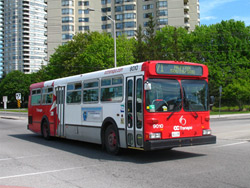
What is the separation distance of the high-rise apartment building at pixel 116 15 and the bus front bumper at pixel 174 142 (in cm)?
7575

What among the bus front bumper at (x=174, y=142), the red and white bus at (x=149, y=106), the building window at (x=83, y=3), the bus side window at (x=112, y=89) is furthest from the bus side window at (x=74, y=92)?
the building window at (x=83, y=3)

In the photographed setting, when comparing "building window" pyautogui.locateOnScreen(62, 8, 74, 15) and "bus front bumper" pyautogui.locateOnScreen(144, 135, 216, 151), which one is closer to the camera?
"bus front bumper" pyautogui.locateOnScreen(144, 135, 216, 151)

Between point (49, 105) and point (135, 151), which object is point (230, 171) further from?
point (49, 105)

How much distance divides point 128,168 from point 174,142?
1.61 m

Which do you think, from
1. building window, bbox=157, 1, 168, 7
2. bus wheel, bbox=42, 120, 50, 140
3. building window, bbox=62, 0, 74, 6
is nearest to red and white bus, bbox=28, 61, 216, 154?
bus wheel, bbox=42, 120, 50, 140

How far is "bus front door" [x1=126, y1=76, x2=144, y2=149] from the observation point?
Result: 928cm

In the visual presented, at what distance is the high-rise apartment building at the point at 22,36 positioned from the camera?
6058 inches

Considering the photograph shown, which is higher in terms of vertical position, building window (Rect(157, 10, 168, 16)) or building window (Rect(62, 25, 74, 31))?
building window (Rect(157, 10, 168, 16))

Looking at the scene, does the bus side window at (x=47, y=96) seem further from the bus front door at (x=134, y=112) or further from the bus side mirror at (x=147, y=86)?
the bus side mirror at (x=147, y=86)

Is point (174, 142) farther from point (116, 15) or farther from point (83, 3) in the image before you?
point (83, 3)

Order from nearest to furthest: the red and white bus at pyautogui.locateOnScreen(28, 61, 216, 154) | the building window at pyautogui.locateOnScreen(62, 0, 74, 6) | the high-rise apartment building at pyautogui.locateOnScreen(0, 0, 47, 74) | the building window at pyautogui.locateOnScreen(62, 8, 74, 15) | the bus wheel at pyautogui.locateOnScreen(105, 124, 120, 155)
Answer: the red and white bus at pyautogui.locateOnScreen(28, 61, 216, 154)
the bus wheel at pyautogui.locateOnScreen(105, 124, 120, 155)
the building window at pyautogui.locateOnScreen(62, 0, 74, 6)
the building window at pyautogui.locateOnScreen(62, 8, 74, 15)
the high-rise apartment building at pyautogui.locateOnScreen(0, 0, 47, 74)

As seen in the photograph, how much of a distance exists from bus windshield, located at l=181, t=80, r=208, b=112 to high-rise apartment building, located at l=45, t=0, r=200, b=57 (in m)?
75.0

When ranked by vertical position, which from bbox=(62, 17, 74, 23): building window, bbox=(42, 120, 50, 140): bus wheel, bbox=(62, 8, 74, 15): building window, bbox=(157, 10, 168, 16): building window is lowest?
bbox=(42, 120, 50, 140): bus wheel

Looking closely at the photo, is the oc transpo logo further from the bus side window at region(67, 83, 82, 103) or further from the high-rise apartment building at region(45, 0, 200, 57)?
the high-rise apartment building at region(45, 0, 200, 57)
